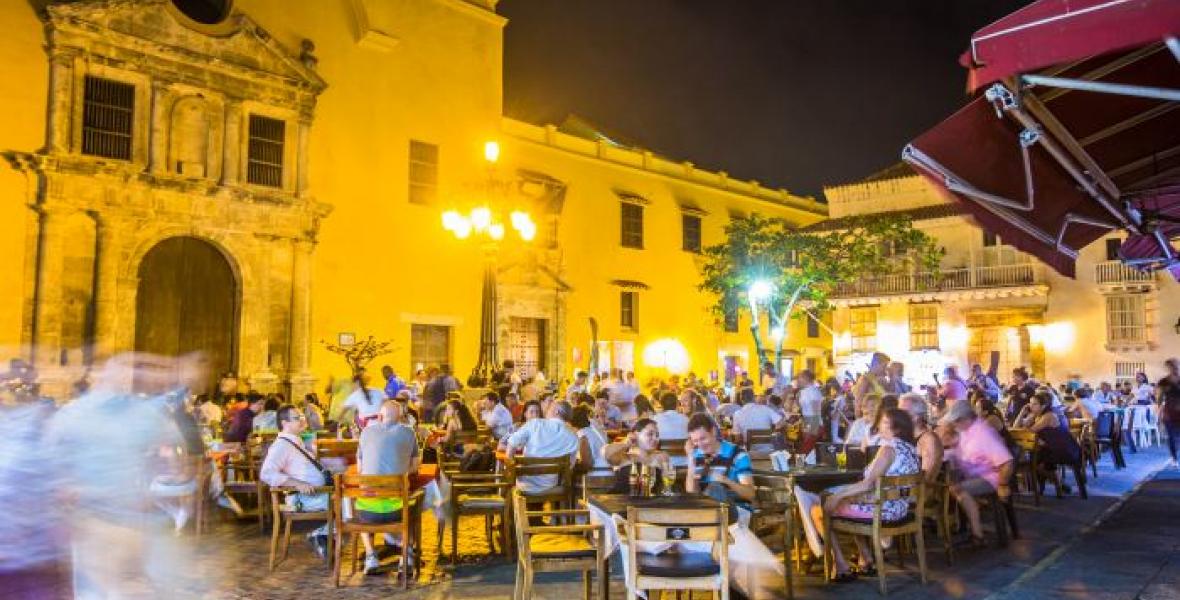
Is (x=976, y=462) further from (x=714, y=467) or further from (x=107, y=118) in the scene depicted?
(x=107, y=118)

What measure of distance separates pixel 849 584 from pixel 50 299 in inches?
552

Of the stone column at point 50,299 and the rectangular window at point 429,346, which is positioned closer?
the stone column at point 50,299

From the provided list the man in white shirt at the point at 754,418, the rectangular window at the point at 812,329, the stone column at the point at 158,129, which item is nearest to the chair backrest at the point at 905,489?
the man in white shirt at the point at 754,418

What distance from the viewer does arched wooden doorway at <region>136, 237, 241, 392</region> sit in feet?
53.5

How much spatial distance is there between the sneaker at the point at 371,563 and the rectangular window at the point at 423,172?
14469 mm

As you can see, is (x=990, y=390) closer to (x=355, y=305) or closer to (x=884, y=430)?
(x=884, y=430)

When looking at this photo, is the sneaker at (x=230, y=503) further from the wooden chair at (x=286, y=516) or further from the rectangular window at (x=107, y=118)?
the rectangular window at (x=107, y=118)

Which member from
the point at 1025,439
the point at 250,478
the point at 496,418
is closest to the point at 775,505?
the point at 496,418

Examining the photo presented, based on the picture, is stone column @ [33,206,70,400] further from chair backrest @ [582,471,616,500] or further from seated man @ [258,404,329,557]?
chair backrest @ [582,471,616,500]

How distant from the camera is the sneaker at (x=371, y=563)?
22.2 feet

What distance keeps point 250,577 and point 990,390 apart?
40.3 feet

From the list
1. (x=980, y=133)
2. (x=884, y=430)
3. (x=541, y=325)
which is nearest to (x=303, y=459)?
(x=884, y=430)

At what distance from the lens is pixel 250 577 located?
6691 mm

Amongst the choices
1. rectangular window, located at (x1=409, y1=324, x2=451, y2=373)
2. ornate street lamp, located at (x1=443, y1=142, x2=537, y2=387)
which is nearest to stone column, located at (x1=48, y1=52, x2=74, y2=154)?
ornate street lamp, located at (x1=443, y1=142, x2=537, y2=387)
